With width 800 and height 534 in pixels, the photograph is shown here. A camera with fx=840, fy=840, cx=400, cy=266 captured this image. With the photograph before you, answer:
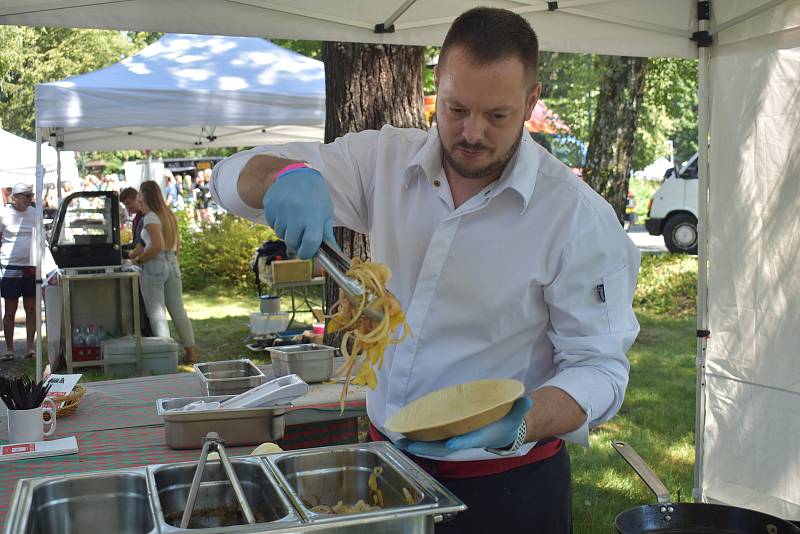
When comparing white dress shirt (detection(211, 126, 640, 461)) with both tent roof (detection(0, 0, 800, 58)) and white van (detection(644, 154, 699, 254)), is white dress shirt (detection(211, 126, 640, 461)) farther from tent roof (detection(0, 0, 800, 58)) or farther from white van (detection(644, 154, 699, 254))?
white van (detection(644, 154, 699, 254))

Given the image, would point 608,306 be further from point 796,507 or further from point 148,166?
point 148,166

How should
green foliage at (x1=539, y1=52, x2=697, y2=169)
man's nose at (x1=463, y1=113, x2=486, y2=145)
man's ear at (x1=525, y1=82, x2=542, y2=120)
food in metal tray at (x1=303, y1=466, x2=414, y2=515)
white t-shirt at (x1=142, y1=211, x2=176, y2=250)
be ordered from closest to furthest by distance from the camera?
food in metal tray at (x1=303, y1=466, x2=414, y2=515), man's nose at (x1=463, y1=113, x2=486, y2=145), man's ear at (x1=525, y1=82, x2=542, y2=120), white t-shirt at (x1=142, y1=211, x2=176, y2=250), green foliage at (x1=539, y1=52, x2=697, y2=169)

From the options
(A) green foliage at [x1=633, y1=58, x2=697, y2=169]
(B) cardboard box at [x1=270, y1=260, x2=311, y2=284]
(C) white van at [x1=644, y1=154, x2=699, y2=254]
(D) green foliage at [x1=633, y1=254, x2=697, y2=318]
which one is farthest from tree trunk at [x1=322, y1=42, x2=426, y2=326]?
(C) white van at [x1=644, y1=154, x2=699, y2=254]

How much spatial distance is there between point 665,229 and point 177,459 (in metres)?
13.1

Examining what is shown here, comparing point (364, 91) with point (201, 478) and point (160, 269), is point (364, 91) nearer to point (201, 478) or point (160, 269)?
point (201, 478)

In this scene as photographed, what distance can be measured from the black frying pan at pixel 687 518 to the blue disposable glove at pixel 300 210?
83 centimetres

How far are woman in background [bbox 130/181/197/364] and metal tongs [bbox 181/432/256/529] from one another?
5990mm

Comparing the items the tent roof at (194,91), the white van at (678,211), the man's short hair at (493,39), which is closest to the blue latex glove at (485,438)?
the man's short hair at (493,39)

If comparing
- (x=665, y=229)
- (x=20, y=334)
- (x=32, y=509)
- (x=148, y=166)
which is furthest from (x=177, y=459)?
(x=148, y=166)

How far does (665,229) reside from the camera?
47.2ft

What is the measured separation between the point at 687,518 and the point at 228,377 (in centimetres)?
175

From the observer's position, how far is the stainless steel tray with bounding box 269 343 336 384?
10.4ft

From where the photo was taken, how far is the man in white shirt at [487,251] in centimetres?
166

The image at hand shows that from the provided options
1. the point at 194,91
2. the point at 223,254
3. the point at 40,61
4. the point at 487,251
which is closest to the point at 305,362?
the point at 487,251
